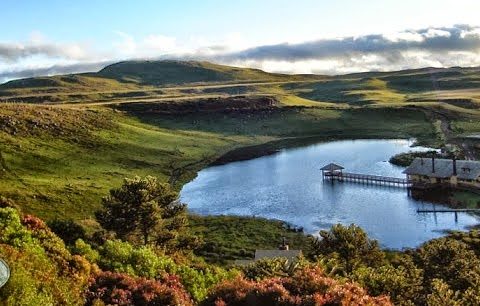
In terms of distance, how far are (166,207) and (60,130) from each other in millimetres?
77088

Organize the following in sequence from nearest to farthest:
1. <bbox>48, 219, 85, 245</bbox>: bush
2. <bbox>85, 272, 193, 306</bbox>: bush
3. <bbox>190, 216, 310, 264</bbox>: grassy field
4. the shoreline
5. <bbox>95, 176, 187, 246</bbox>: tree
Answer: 1. <bbox>85, 272, 193, 306</bbox>: bush
2. <bbox>48, 219, 85, 245</bbox>: bush
3. <bbox>95, 176, 187, 246</bbox>: tree
4. <bbox>190, 216, 310, 264</bbox>: grassy field
5. the shoreline

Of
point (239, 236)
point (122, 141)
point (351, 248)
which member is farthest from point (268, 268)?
point (122, 141)

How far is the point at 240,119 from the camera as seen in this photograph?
187000mm

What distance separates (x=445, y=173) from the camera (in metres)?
92.9

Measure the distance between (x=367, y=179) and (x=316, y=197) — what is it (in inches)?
631

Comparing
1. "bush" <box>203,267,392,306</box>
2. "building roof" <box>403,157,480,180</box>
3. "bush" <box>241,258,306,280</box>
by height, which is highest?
"bush" <box>203,267,392,306</box>

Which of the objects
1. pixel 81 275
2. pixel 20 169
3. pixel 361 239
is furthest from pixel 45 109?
pixel 81 275

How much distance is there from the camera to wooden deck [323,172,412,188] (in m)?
98.5

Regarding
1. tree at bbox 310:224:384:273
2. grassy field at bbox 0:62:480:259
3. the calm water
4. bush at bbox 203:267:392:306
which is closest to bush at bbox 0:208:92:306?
bush at bbox 203:267:392:306

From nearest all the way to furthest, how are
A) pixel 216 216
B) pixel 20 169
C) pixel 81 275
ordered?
pixel 81 275
pixel 216 216
pixel 20 169

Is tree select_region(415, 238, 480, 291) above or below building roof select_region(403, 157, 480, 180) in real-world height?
above

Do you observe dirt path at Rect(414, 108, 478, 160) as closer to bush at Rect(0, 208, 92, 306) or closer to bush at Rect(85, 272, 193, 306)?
bush at Rect(0, 208, 92, 306)

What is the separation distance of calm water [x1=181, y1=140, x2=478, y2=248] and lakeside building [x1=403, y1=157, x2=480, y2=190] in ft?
13.9

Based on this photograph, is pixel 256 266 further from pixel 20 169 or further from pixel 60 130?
pixel 60 130
